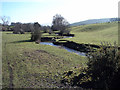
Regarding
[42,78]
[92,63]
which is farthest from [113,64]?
[42,78]

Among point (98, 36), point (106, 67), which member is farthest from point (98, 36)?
point (106, 67)

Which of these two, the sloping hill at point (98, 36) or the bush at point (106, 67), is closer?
the bush at point (106, 67)

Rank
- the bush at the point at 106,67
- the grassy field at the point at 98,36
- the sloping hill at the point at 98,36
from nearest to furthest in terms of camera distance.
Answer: the bush at the point at 106,67
the grassy field at the point at 98,36
the sloping hill at the point at 98,36

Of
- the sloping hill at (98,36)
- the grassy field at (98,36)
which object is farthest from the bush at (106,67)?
the sloping hill at (98,36)

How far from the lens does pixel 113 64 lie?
8.39m

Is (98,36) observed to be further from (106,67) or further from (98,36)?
(106,67)

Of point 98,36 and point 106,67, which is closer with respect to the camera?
point 106,67

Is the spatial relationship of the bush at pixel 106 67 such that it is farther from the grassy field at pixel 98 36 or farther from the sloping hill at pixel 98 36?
the sloping hill at pixel 98 36

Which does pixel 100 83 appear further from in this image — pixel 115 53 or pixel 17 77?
pixel 17 77

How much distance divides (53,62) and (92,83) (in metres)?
7.36

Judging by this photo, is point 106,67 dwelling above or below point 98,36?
below

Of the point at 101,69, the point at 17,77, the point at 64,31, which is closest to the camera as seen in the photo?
the point at 101,69

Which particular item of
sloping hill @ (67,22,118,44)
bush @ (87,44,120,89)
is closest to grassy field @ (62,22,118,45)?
sloping hill @ (67,22,118,44)

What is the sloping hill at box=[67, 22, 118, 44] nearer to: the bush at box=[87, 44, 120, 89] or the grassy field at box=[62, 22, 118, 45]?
the grassy field at box=[62, 22, 118, 45]
